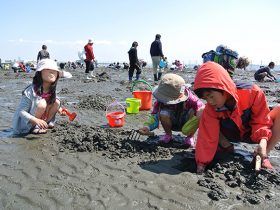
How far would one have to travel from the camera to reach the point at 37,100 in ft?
13.7

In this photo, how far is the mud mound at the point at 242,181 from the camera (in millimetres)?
2572

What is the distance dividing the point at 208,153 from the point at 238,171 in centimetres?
33

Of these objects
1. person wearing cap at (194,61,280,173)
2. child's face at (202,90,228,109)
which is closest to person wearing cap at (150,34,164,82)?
person wearing cap at (194,61,280,173)

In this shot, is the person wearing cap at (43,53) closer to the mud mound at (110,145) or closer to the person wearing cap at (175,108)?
the mud mound at (110,145)

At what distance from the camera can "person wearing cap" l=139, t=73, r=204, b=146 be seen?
12.3ft

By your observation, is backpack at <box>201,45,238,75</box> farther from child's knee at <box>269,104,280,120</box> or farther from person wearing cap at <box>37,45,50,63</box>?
person wearing cap at <box>37,45,50,63</box>

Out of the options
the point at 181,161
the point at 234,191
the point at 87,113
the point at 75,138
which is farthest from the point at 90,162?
the point at 87,113

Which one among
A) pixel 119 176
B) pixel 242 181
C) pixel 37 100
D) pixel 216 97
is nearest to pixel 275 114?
pixel 216 97

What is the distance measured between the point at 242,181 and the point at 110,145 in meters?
1.60

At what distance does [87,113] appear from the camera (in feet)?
20.0

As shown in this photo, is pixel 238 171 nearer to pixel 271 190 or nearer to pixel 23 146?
pixel 271 190

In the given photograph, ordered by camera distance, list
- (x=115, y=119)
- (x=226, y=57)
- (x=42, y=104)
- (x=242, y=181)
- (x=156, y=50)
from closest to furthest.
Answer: (x=242, y=181) → (x=226, y=57) → (x=42, y=104) → (x=115, y=119) → (x=156, y=50)

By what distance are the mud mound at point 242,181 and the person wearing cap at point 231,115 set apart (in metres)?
0.15

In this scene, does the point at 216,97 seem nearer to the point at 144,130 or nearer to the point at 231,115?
the point at 231,115
